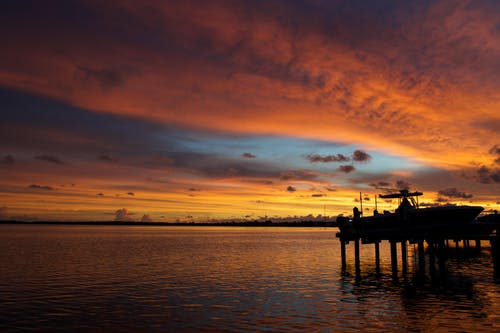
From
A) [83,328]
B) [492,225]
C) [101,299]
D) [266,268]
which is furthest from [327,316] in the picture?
[492,225]

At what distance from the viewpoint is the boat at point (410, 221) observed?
45719mm

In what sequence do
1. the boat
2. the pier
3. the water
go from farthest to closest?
the boat < the pier < the water

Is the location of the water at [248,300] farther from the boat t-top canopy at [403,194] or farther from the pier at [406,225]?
the boat t-top canopy at [403,194]

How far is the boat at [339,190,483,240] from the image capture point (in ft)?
150

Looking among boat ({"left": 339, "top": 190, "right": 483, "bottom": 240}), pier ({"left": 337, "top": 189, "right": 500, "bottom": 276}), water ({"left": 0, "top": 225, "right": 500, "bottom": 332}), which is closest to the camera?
water ({"left": 0, "top": 225, "right": 500, "bottom": 332})

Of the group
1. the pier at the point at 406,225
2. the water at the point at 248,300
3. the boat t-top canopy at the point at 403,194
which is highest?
the boat t-top canopy at the point at 403,194

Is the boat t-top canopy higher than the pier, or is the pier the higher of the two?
the boat t-top canopy

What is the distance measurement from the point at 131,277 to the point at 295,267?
59.7 feet

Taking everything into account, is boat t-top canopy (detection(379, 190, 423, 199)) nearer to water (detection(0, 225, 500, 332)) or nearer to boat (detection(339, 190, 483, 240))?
boat (detection(339, 190, 483, 240))

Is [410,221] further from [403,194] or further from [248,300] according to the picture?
[248,300]

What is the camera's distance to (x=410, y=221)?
47625mm

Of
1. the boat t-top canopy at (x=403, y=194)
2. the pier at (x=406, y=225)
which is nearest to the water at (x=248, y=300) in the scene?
the pier at (x=406, y=225)

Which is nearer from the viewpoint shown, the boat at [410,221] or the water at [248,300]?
the water at [248,300]

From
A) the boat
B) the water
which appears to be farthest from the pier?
the water
